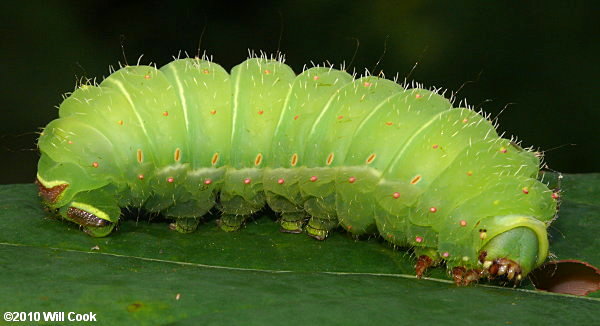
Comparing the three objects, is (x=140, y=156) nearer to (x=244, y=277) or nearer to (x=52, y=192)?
(x=52, y=192)

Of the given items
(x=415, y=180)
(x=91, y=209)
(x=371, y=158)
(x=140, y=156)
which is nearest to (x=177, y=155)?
(x=140, y=156)

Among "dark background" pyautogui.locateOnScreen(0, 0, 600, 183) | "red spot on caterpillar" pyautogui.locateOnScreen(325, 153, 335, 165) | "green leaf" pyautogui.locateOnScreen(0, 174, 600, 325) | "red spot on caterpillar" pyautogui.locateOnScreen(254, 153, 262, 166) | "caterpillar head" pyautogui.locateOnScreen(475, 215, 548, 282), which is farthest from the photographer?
"dark background" pyautogui.locateOnScreen(0, 0, 600, 183)

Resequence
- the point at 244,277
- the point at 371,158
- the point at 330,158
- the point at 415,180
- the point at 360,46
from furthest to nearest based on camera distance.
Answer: the point at 360,46
the point at 330,158
the point at 371,158
the point at 415,180
the point at 244,277

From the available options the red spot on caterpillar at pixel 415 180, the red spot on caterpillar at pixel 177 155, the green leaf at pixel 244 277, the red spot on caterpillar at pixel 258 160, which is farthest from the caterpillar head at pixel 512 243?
the red spot on caterpillar at pixel 177 155

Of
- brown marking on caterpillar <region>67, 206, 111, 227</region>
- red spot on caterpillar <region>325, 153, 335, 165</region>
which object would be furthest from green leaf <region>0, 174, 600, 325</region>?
red spot on caterpillar <region>325, 153, 335, 165</region>

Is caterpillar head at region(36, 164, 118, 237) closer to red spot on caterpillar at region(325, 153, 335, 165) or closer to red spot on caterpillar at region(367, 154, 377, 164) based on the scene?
red spot on caterpillar at region(325, 153, 335, 165)
